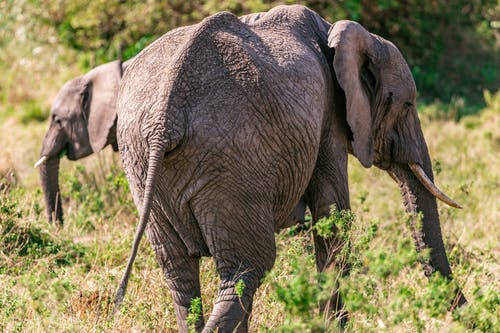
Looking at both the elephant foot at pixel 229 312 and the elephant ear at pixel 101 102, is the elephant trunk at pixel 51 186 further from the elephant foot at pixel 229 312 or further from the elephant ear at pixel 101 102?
the elephant foot at pixel 229 312

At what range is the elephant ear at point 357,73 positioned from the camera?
14.8ft

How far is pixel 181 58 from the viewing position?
3686 millimetres

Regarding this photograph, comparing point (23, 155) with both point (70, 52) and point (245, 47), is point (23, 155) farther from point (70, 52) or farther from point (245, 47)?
point (245, 47)

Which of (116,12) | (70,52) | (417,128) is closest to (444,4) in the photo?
(116,12)

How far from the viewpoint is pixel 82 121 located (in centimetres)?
795

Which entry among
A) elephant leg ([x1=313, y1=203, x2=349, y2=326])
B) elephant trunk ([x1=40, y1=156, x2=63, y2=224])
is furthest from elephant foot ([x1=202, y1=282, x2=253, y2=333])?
elephant trunk ([x1=40, y1=156, x2=63, y2=224])

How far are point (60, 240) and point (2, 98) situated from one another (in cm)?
778

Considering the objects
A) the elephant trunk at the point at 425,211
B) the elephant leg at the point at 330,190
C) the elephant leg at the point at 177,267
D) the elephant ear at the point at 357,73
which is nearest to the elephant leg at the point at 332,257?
the elephant leg at the point at 330,190

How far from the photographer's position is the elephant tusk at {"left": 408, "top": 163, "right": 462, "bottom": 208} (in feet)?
16.3

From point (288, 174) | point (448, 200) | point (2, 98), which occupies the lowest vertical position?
point (2, 98)

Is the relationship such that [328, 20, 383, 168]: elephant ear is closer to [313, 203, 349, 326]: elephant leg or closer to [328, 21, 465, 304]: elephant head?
[328, 21, 465, 304]: elephant head

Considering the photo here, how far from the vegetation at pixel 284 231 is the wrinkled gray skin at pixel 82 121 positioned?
20 cm

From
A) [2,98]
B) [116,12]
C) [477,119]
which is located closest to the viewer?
[477,119]

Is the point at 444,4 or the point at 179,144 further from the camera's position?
the point at 444,4
